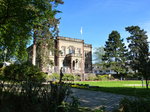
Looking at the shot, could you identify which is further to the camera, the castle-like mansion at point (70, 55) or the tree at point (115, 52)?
the tree at point (115, 52)

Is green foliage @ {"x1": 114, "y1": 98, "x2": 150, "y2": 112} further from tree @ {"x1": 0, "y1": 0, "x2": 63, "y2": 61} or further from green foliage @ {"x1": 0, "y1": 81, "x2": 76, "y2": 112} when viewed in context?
tree @ {"x1": 0, "y1": 0, "x2": 63, "y2": 61}

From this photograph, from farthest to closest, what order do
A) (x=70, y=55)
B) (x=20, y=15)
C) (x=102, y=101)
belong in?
(x=70, y=55), (x=20, y=15), (x=102, y=101)

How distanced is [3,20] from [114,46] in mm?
43381

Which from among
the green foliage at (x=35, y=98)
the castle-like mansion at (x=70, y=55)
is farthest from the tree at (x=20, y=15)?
the castle-like mansion at (x=70, y=55)

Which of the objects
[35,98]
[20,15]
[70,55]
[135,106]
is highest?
[70,55]

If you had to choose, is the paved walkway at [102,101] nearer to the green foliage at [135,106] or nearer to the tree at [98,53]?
the green foliage at [135,106]

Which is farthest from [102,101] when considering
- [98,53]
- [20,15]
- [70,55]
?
[98,53]

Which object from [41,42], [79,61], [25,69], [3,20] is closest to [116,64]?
[79,61]

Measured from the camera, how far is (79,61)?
43.0 meters

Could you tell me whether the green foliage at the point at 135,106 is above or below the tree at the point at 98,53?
below

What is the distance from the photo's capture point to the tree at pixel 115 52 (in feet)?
151

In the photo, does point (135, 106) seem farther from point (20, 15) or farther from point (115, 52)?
point (115, 52)

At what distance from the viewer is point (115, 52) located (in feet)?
154

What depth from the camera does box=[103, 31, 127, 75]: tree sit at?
46.0m
